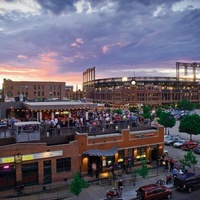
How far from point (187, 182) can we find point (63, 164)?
12.5 metres

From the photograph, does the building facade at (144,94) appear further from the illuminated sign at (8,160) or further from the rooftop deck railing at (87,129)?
the illuminated sign at (8,160)

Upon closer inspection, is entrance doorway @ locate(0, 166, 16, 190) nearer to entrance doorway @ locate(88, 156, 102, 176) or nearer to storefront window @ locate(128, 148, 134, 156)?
entrance doorway @ locate(88, 156, 102, 176)

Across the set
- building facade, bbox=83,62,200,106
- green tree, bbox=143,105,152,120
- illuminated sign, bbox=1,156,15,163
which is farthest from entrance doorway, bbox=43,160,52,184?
building facade, bbox=83,62,200,106

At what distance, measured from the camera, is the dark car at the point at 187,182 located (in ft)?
69.8

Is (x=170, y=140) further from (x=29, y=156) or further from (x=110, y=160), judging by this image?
(x=29, y=156)

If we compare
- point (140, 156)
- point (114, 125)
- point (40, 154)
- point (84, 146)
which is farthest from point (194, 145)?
point (40, 154)

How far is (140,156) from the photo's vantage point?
29.3 m

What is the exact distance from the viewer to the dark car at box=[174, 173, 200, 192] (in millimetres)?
21281

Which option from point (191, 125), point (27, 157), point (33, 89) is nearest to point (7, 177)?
point (27, 157)

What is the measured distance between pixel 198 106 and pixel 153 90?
86.3 feet

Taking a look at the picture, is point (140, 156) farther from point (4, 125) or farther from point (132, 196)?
point (4, 125)

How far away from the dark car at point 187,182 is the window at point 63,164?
36.3 ft

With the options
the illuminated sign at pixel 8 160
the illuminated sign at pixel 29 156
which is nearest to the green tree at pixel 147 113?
the illuminated sign at pixel 29 156

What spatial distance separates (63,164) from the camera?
2438cm
